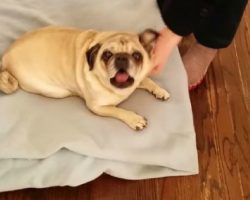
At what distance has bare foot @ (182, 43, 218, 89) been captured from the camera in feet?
4.66

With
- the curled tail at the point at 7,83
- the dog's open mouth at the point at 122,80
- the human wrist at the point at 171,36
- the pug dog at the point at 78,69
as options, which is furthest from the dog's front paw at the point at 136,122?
the curled tail at the point at 7,83

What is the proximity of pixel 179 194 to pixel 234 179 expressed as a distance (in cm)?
17

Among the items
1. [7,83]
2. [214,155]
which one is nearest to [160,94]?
[214,155]

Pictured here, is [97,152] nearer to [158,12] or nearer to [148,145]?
[148,145]

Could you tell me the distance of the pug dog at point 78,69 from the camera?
110 cm

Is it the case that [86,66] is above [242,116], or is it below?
above

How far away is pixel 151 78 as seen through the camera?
1316mm

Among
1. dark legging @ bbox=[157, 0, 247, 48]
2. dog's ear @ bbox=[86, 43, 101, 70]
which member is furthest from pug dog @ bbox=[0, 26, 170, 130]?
dark legging @ bbox=[157, 0, 247, 48]

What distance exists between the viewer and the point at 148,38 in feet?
3.66

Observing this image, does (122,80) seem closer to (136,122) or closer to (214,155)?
(136,122)

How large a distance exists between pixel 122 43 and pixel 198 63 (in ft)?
1.41

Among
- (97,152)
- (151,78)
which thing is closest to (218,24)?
(151,78)

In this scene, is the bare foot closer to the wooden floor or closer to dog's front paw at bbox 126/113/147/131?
the wooden floor

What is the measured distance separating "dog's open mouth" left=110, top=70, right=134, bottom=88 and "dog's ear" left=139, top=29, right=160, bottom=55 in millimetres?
97
